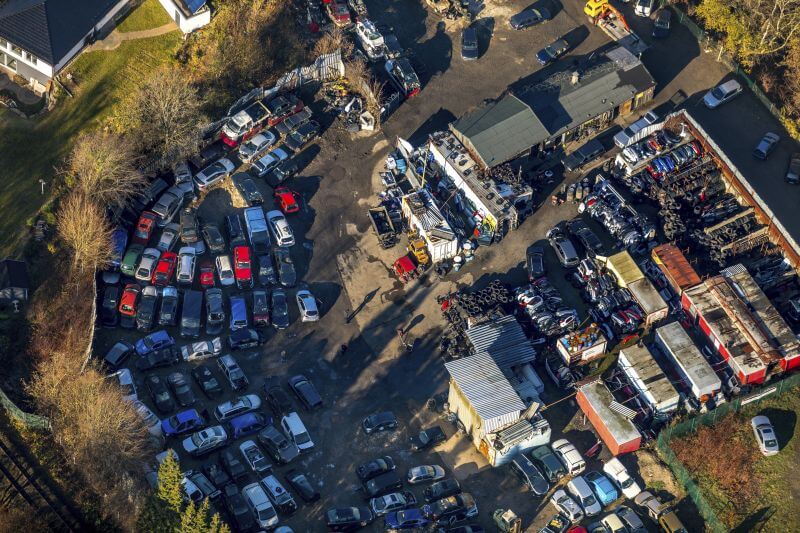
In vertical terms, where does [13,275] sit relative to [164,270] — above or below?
above

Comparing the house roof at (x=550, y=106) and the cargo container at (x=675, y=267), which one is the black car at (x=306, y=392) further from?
the cargo container at (x=675, y=267)

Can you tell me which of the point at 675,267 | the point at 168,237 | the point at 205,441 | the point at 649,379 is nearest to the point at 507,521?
the point at 649,379

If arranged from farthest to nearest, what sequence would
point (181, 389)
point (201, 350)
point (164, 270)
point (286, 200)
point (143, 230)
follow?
point (286, 200), point (143, 230), point (164, 270), point (201, 350), point (181, 389)

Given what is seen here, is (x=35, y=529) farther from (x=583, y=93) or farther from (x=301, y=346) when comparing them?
(x=583, y=93)

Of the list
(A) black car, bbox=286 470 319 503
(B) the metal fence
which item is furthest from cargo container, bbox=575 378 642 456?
(A) black car, bbox=286 470 319 503

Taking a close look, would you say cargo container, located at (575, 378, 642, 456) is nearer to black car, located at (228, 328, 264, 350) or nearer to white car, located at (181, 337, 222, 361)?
black car, located at (228, 328, 264, 350)

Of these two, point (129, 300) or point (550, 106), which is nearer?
point (129, 300)

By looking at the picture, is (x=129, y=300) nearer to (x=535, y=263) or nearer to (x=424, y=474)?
(x=424, y=474)
